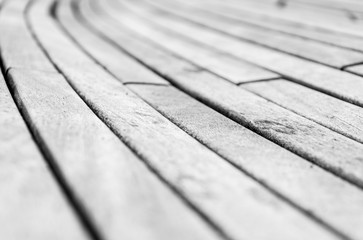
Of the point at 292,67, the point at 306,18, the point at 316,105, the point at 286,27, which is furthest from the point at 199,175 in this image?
the point at 306,18

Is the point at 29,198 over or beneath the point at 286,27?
over

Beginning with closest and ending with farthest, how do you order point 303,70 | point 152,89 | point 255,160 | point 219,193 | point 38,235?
1. point 38,235
2. point 219,193
3. point 255,160
4. point 152,89
5. point 303,70

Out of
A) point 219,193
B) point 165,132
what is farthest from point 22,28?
point 219,193

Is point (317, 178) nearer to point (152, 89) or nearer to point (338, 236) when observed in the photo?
point (338, 236)

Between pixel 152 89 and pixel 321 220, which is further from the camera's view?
pixel 152 89

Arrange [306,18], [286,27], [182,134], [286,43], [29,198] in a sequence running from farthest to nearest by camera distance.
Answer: [306,18] → [286,27] → [286,43] → [182,134] → [29,198]

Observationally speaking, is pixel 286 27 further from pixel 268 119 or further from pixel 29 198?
pixel 29 198
